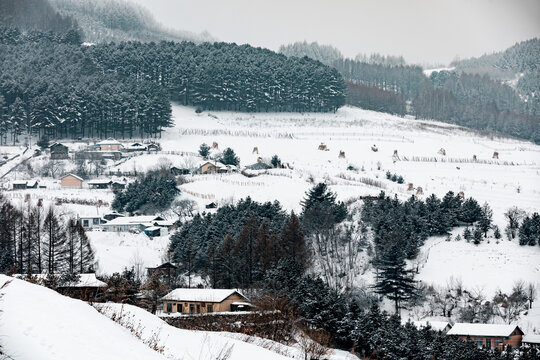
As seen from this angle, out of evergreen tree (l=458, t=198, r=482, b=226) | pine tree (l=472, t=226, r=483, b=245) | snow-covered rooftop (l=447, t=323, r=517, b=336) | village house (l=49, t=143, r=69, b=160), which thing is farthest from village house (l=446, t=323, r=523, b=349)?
village house (l=49, t=143, r=69, b=160)

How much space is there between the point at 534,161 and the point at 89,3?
106527mm

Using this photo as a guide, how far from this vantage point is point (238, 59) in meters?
94.4

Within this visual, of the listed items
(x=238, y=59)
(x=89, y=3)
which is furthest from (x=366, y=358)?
(x=89, y=3)

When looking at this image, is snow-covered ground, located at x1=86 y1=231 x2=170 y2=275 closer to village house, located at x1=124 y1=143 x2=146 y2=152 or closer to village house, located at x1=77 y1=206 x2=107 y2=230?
village house, located at x1=77 y1=206 x2=107 y2=230

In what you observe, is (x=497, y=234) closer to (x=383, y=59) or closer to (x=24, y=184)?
(x=24, y=184)

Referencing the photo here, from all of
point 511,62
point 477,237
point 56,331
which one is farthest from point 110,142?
point 511,62

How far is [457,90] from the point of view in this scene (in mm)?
128125

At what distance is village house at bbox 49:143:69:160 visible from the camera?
6094 centimetres

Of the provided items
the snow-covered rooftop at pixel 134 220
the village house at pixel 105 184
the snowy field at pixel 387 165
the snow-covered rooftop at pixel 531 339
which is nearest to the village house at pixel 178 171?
the snowy field at pixel 387 165

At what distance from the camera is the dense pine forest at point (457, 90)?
328 ft

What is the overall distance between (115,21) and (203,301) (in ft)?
403

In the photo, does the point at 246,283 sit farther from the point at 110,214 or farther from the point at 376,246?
the point at 110,214

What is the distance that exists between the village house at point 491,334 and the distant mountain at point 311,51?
435 feet

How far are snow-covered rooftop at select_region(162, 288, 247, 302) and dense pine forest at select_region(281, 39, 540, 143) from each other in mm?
67197
